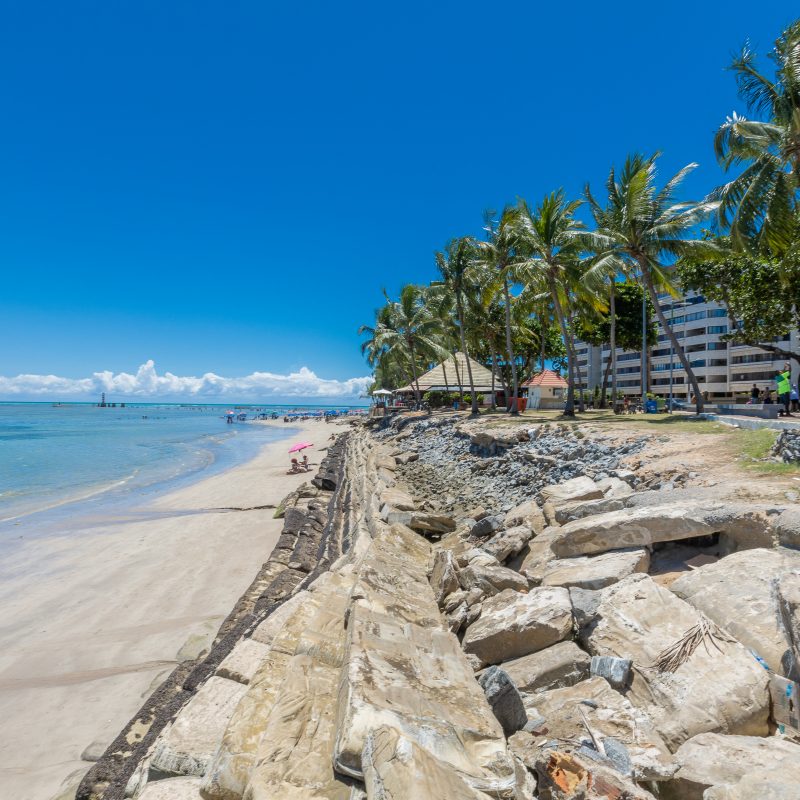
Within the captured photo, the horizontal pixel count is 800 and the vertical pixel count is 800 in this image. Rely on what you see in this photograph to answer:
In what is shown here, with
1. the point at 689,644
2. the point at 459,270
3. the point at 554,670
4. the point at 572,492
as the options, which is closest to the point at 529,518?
the point at 572,492

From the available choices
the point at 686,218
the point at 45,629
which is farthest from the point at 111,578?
the point at 686,218

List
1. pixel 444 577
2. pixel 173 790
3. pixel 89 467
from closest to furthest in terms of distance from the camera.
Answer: pixel 173 790 < pixel 444 577 < pixel 89 467

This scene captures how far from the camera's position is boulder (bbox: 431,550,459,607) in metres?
5.81

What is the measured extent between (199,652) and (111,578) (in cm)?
504

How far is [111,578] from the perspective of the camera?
10.6 metres

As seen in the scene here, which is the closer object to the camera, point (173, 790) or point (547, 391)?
point (173, 790)

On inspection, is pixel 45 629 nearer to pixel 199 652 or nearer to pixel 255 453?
pixel 199 652

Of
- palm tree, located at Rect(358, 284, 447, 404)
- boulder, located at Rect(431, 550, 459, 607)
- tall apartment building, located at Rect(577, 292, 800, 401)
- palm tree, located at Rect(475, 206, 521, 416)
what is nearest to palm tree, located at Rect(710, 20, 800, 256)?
palm tree, located at Rect(475, 206, 521, 416)

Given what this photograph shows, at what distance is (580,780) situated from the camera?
261 centimetres

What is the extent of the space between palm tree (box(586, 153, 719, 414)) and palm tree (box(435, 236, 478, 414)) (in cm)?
923

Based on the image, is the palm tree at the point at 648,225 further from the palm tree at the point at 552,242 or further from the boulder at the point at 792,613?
the boulder at the point at 792,613

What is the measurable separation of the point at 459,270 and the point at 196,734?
27994mm

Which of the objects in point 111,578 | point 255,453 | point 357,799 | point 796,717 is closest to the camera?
point 357,799

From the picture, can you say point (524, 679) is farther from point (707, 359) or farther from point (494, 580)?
point (707, 359)
